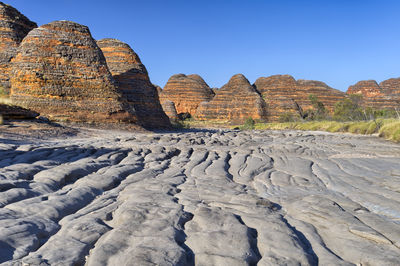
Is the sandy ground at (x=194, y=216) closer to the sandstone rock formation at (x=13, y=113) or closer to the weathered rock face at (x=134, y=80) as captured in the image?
the sandstone rock formation at (x=13, y=113)

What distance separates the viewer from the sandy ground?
5.77 feet

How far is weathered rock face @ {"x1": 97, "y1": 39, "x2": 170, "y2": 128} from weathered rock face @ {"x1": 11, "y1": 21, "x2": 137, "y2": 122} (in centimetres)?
510

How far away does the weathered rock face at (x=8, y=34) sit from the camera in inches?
760

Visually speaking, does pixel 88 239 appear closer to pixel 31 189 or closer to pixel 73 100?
pixel 31 189

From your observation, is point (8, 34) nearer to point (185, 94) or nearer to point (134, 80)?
point (134, 80)

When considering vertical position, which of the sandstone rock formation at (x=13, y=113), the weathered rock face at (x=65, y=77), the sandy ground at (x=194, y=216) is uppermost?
the weathered rock face at (x=65, y=77)

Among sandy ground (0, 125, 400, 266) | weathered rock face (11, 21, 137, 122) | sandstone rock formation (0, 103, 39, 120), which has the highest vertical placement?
weathered rock face (11, 21, 137, 122)

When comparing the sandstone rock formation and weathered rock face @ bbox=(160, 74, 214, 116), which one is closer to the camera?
the sandstone rock formation

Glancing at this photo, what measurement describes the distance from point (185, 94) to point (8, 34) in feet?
161

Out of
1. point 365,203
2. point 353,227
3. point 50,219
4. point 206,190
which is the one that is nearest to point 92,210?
point 50,219

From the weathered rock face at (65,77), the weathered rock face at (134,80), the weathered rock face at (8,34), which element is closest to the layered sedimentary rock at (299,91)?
the weathered rock face at (134,80)

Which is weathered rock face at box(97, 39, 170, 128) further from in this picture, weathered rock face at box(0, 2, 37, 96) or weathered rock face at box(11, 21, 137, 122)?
weathered rock face at box(0, 2, 37, 96)

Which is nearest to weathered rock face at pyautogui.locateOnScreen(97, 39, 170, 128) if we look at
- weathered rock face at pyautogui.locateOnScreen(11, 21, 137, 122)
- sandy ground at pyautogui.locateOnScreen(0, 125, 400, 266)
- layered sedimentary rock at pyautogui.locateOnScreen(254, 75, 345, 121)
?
weathered rock face at pyautogui.locateOnScreen(11, 21, 137, 122)

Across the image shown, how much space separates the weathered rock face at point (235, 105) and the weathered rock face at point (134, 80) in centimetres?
2990
